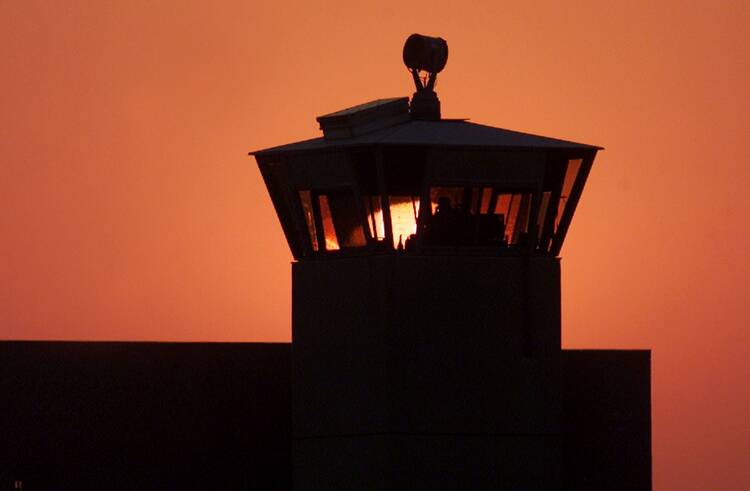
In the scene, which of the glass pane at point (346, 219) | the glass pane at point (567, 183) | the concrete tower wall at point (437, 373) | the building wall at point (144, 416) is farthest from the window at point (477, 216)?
the building wall at point (144, 416)

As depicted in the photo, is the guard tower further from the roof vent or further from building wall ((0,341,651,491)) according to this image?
building wall ((0,341,651,491))

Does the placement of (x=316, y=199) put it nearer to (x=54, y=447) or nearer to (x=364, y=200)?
(x=364, y=200)

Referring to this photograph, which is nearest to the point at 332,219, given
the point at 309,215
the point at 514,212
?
the point at 309,215

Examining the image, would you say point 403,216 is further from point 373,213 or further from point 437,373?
point 437,373

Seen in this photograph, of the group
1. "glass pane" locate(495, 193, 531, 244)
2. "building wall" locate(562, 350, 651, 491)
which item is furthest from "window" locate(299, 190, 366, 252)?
"building wall" locate(562, 350, 651, 491)

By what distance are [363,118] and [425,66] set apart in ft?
6.35

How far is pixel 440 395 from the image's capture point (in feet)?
196

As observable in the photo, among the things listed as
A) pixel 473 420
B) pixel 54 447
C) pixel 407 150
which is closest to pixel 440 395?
pixel 473 420

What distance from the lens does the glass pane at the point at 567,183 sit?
198 ft

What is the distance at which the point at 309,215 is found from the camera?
6062cm

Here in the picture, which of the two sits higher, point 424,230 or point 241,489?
point 424,230

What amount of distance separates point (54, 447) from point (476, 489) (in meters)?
9.28

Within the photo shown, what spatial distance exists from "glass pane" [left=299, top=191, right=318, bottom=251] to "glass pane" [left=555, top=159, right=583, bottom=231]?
452 centimetres

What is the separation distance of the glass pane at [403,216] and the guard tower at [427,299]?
26 mm
